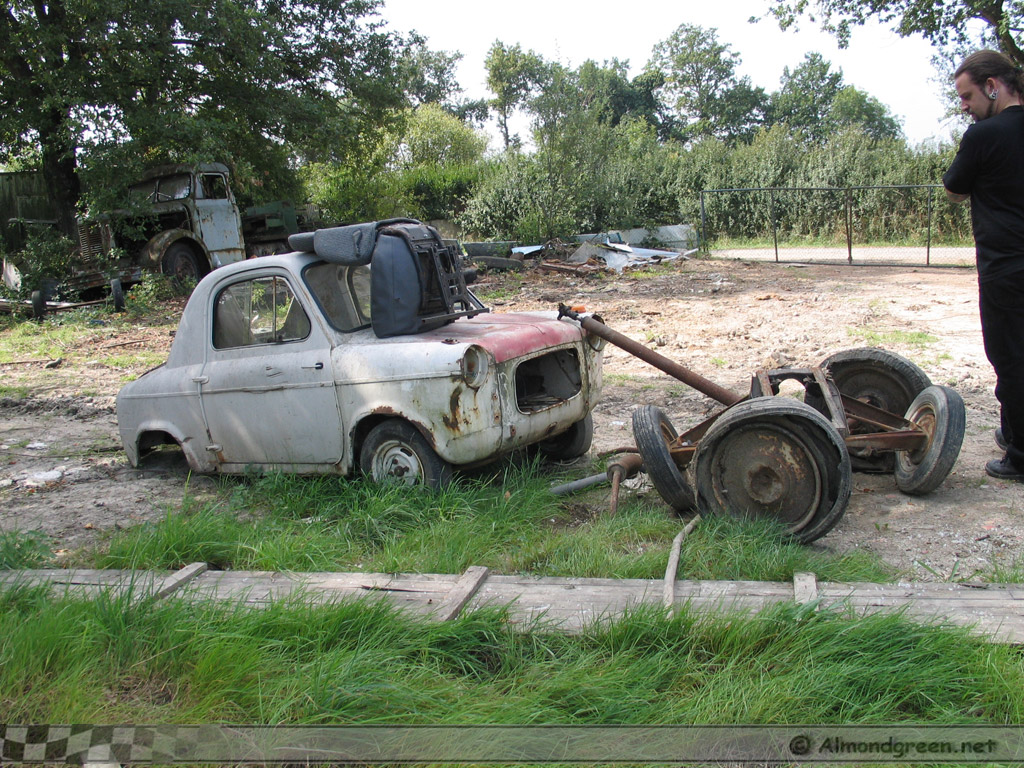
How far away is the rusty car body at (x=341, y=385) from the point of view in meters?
4.32

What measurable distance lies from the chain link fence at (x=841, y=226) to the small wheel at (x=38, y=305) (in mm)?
14570

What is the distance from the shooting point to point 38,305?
537 inches

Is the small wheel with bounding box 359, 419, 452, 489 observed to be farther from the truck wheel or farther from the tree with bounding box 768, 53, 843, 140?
the tree with bounding box 768, 53, 843, 140

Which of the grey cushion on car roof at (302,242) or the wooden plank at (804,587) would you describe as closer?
the wooden plank at (804,587)

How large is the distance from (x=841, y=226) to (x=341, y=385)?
74.8 feet

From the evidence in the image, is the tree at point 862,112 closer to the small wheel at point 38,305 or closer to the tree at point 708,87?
the tree at point 708,87

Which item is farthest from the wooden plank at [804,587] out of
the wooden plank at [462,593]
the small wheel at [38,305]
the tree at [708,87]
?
the tree at [708,87]

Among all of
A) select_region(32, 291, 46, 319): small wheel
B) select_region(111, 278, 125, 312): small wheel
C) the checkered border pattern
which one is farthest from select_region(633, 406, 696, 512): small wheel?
select_region(32, 291, 46, 319): small wheel

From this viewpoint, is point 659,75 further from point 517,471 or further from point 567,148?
point 517,471

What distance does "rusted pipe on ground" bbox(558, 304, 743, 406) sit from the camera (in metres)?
4.83

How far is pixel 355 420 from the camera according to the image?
4.58 meters

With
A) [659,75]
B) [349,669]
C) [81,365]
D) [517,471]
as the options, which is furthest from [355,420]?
[659,75]

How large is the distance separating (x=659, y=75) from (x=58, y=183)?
68907mm

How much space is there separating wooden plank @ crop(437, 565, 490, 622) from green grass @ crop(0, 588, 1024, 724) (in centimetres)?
11
